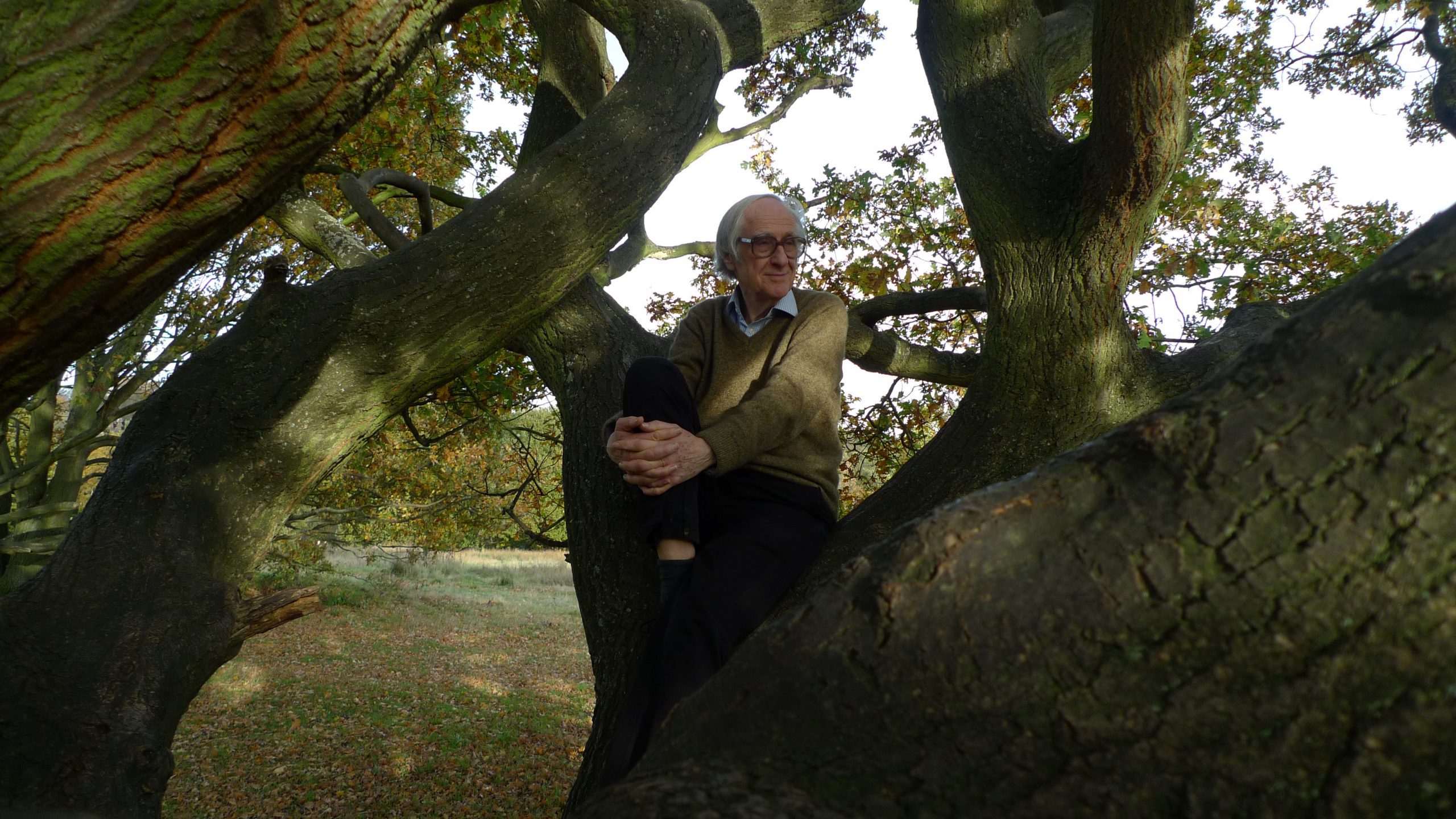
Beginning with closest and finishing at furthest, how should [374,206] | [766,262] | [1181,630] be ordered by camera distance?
[1181,630]
[766,262]
[374,206]

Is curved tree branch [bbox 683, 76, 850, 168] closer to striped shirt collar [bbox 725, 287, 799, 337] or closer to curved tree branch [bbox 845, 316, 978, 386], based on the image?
curved tree branch [bbox 845, 316, 978, 386]

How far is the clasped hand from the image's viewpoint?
263 centimetres

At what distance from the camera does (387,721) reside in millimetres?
10164

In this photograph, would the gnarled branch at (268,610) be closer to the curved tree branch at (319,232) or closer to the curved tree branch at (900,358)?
the curved tree branch at (319,232)

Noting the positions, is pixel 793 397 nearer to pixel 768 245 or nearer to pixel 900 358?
pixel 768 245

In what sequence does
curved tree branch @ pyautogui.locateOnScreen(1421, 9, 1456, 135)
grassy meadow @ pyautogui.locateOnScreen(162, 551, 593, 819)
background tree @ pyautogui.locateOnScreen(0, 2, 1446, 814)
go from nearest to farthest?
background tree @ pyautogui.locateOnScreen(0, 2, 1446, 814), curved tree branch @ pyautogui.locateOnScreen(1421, 9, 1456, 135), grassy meadow @ pyautogui.locateOnScreen(162, 551, 593, 819)

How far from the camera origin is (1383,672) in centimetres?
86

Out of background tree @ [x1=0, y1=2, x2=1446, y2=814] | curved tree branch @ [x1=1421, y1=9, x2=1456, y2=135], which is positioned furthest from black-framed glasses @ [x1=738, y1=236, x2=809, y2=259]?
curved tree branch @ [x1=1421, y1=9, x2=1456, y2=135]

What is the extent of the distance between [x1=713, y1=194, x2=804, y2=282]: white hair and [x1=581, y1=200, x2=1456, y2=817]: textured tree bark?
2296 millimetres

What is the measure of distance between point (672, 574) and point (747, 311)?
43.2 inches

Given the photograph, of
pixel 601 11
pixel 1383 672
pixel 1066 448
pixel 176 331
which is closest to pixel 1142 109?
pixel 1066 448

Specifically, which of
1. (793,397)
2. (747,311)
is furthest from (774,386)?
(747,311)

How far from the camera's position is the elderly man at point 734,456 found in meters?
2.45

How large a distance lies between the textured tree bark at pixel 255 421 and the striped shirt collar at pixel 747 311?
79 centimetres
